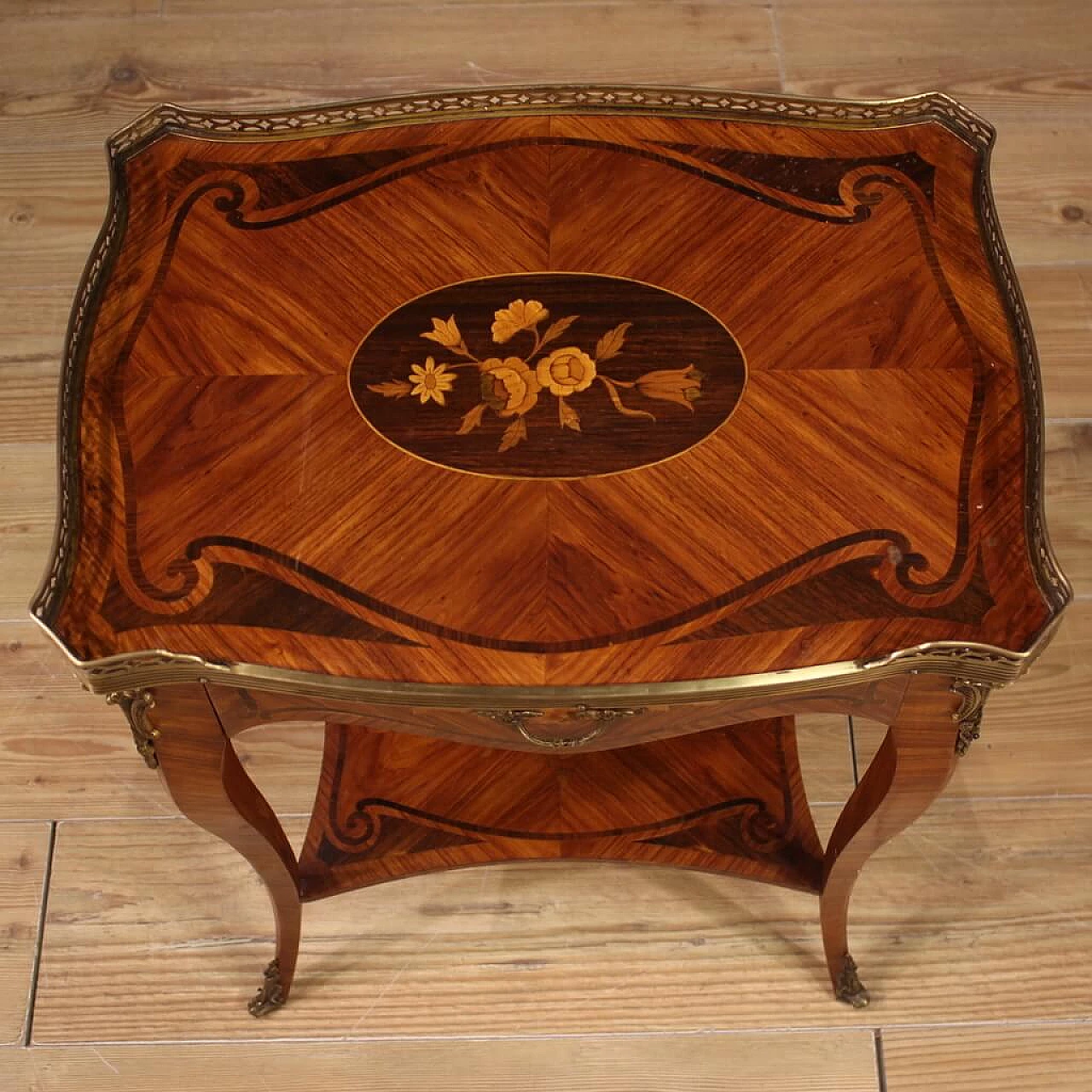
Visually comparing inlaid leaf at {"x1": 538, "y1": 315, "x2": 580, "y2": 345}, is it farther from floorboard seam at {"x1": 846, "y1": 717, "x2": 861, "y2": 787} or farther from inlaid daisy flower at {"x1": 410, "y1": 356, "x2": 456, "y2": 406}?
floorboard seam at {"x1": 846, "y1": 717, "x2": 861, "y2": 787}

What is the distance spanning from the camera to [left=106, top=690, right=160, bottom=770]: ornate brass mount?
2.73 feet

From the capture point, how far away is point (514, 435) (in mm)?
902

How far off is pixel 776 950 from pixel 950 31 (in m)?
1.20

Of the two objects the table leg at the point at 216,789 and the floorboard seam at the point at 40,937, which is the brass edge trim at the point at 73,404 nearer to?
the table leg at the point at 216,789

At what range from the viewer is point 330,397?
923 mm

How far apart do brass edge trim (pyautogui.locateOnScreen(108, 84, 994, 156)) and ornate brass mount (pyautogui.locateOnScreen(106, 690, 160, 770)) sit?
17.3 inches

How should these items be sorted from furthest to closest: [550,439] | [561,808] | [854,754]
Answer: [854,754], [561,808], [550,439]

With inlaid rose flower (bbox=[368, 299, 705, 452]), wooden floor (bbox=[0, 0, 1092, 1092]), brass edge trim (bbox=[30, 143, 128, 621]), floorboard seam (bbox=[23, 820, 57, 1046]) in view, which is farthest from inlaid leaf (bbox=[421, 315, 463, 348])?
floorboard seam (bbox=[23, 820, 57, 1046])

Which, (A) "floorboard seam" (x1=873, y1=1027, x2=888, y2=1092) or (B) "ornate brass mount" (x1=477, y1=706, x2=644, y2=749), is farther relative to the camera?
(A) "floorboard seam" (x1=873, y1=1027, x2=888, y2=1092)

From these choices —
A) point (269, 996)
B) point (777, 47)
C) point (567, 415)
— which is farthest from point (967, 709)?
point (777, 47)

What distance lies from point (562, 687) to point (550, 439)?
0.59ft

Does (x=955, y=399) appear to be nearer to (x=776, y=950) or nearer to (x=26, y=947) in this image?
(x=776, y=950)

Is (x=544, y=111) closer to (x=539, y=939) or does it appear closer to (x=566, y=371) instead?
(x=566, y=371)

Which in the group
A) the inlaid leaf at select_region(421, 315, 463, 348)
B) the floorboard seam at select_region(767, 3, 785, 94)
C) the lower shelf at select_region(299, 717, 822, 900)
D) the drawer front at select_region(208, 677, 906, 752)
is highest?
the inlaid leaf at select_region(421, 315, 463, 348)
